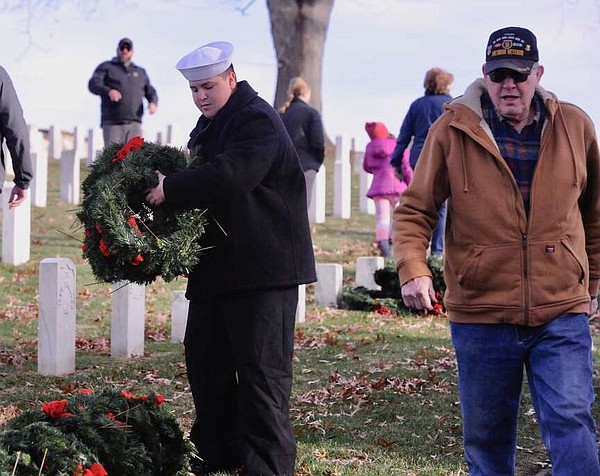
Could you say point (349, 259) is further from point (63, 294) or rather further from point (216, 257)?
point (216, 257)

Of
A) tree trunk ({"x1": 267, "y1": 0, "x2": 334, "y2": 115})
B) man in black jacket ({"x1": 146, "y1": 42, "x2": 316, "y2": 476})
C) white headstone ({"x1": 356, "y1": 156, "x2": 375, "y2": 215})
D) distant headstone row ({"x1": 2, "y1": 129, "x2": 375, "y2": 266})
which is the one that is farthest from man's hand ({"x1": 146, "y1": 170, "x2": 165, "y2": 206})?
tree trunk ({"x1": 267, "y1": 0, "x2": 334, "y2": 115})

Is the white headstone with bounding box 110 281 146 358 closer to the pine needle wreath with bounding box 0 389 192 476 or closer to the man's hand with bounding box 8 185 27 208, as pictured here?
the man's hand with bounding box 8 185 27 208

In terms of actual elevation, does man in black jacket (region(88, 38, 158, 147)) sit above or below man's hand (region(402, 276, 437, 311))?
above

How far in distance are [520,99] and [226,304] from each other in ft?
5.89

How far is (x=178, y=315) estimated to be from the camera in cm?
980

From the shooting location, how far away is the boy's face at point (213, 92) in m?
5.50

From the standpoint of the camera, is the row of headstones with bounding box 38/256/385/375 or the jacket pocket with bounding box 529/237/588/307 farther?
the row of headstones with bounding box 38/256/385/375

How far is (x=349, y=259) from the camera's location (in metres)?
15.7

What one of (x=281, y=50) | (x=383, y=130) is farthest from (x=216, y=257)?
(x=281, y=50)

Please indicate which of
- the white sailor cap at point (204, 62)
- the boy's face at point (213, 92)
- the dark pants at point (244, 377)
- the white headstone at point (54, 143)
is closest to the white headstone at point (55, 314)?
the dark pants at point (244, 377)

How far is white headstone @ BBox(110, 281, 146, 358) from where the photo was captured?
880 centimetres

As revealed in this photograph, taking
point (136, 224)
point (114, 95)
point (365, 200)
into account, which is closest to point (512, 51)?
point (136, 224)

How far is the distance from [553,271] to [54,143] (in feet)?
95.4

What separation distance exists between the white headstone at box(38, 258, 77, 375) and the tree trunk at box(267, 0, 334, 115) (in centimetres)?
1918
